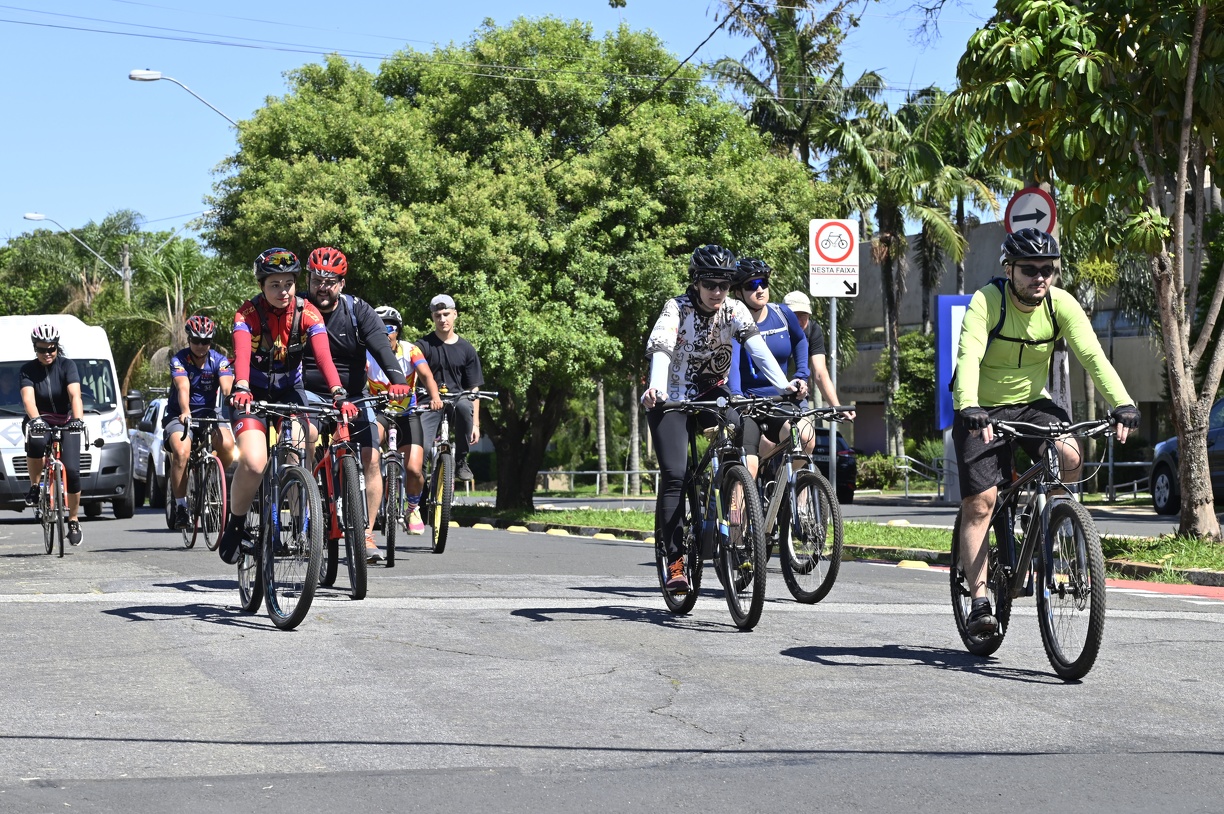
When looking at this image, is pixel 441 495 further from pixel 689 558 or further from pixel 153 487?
pixel 153 487

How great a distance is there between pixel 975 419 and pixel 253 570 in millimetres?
3870

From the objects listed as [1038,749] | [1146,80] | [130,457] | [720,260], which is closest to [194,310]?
[130,457]

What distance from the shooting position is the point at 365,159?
27.6m

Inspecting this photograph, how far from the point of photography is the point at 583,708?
5.97 meters

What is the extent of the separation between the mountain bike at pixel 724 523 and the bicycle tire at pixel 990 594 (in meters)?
0.91

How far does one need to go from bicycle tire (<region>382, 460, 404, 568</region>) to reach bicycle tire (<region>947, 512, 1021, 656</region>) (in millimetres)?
5132

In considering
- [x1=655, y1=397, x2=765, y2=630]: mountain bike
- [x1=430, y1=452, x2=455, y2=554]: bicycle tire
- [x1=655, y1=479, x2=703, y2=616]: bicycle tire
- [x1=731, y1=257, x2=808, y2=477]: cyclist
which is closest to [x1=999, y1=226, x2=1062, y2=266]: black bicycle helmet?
[x1=655, y1=397, x2=765, y2=630]: mountain bike

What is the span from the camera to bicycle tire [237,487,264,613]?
8.13 meters

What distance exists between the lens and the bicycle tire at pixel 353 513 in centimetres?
805

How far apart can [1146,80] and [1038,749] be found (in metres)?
9.22

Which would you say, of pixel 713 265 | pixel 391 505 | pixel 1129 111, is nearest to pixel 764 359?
pixel 713 265

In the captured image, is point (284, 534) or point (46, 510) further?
point (46, 510)

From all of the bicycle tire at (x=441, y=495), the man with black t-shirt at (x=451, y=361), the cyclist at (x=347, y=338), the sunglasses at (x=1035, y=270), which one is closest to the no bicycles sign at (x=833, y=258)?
the man with black t-shirt at (x=451, y=361)

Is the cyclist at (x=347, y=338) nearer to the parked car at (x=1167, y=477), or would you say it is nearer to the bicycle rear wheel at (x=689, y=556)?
the bicycle rear wheel at (x=689, y=556)
